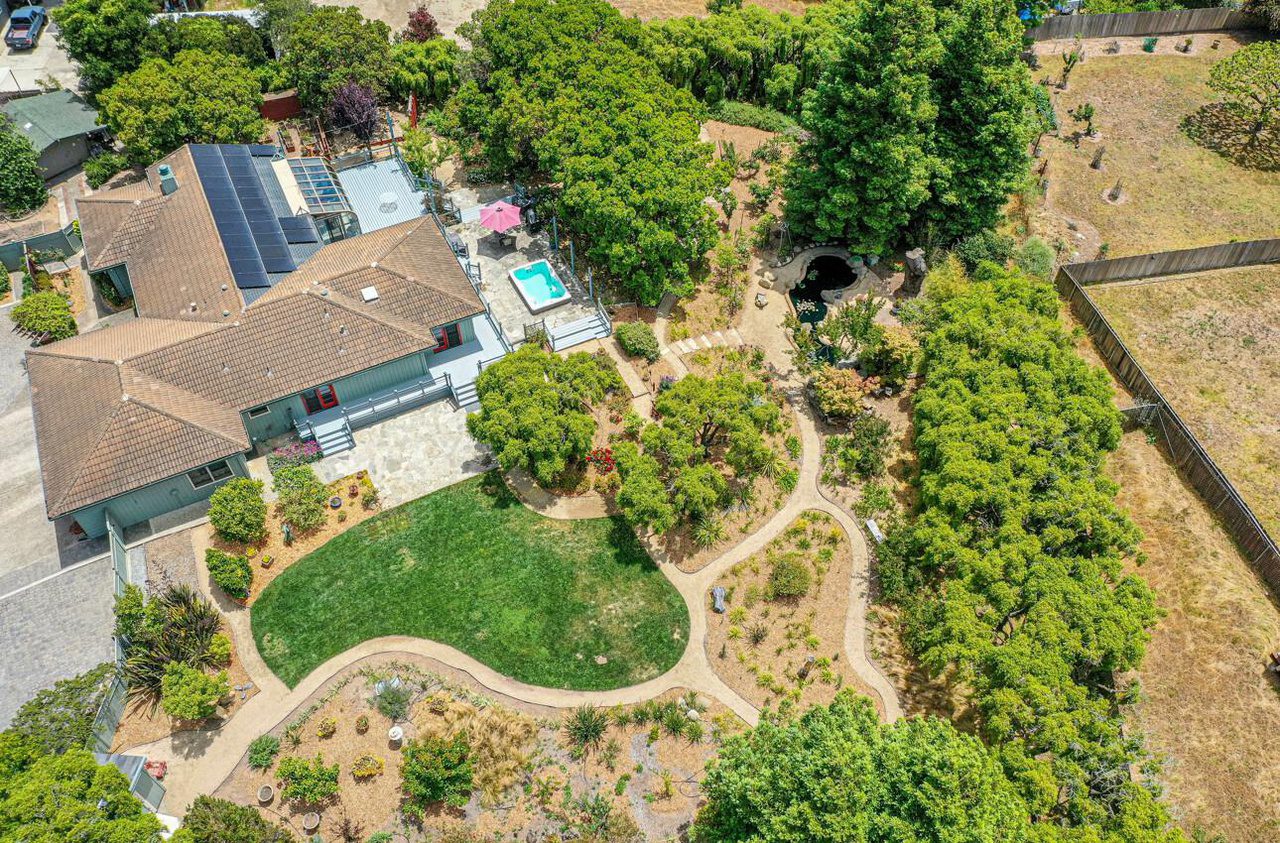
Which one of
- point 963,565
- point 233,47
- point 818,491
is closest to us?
point 963,565

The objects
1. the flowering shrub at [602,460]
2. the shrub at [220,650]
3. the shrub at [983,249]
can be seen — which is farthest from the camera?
the shrub at [983,249]

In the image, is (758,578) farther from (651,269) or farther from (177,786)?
(177,786)

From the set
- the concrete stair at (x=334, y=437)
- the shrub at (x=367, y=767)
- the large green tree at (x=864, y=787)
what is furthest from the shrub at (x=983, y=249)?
the shrub at (x=367, y=767)

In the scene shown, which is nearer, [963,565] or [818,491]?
[963,565]

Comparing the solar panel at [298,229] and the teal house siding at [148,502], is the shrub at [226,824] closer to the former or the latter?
the teal house siding at [148,502]

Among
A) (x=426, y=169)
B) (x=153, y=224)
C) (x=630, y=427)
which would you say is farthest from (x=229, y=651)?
(x=426, y=169)

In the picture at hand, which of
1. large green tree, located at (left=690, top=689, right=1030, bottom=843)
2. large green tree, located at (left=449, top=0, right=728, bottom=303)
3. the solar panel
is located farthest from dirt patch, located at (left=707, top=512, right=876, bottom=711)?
the solar panel
